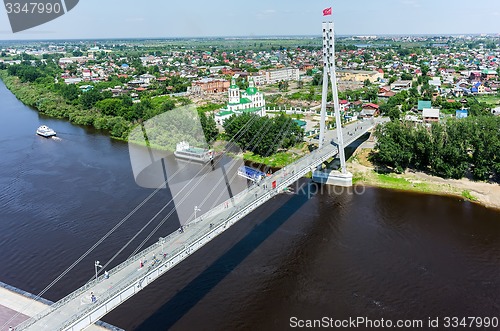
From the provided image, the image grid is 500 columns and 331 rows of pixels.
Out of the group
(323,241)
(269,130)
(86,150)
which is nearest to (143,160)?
(86,150)

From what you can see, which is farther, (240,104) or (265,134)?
(240,104)

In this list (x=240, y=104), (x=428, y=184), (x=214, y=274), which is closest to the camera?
(x=214, y=274)

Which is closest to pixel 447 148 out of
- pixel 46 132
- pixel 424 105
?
pixel 424 105

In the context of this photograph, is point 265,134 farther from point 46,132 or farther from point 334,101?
point 46,132

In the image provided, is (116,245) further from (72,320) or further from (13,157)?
(13,157)

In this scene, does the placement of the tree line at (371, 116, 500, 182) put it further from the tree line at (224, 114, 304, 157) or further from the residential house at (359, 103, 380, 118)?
the residential house at (359, 103, 380, 118)

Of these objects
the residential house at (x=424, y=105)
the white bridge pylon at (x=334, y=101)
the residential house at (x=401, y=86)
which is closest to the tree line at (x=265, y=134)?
the white bridge pylon at (x=334, y=101)
